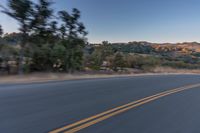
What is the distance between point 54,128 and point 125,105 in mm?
3920

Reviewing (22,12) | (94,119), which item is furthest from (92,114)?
(22,12)

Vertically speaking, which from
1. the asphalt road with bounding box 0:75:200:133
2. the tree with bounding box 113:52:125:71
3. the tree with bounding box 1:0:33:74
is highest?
the tree with bounding box 1:0:33:74

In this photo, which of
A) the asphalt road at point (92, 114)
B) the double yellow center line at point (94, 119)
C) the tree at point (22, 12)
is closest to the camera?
the double yellow center line at point (94, 119)

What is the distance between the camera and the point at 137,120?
729cm

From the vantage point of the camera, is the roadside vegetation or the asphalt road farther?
the roadside vegetation

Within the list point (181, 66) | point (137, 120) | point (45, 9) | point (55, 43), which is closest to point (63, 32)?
point (55, 43)

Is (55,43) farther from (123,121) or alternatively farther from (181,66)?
(181,66)

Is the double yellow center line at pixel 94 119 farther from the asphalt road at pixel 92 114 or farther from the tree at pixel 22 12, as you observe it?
the tree at pixel 22 12

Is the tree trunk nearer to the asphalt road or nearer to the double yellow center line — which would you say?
the asphalt road

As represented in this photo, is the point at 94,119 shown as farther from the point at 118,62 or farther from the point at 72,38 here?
the point at 118,62

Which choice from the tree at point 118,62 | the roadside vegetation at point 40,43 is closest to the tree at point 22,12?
the roadside vegetation at point 40,43

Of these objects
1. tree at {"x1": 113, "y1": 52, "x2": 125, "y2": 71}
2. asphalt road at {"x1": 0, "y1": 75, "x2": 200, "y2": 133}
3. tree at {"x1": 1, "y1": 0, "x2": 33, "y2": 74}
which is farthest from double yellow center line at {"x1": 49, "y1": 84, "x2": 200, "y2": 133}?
tree at {"x1": 113, "y1": 52, "x2": 125, "y2": 71}

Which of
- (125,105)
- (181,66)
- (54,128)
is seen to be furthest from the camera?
(181,66)

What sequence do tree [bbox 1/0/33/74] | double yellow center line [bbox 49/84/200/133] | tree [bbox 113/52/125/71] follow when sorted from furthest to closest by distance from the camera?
tree [bbox 113/52/125/71] < tree [bbox 1/0/33/74] < double yellow center line [bbox 49/84/200/133]
